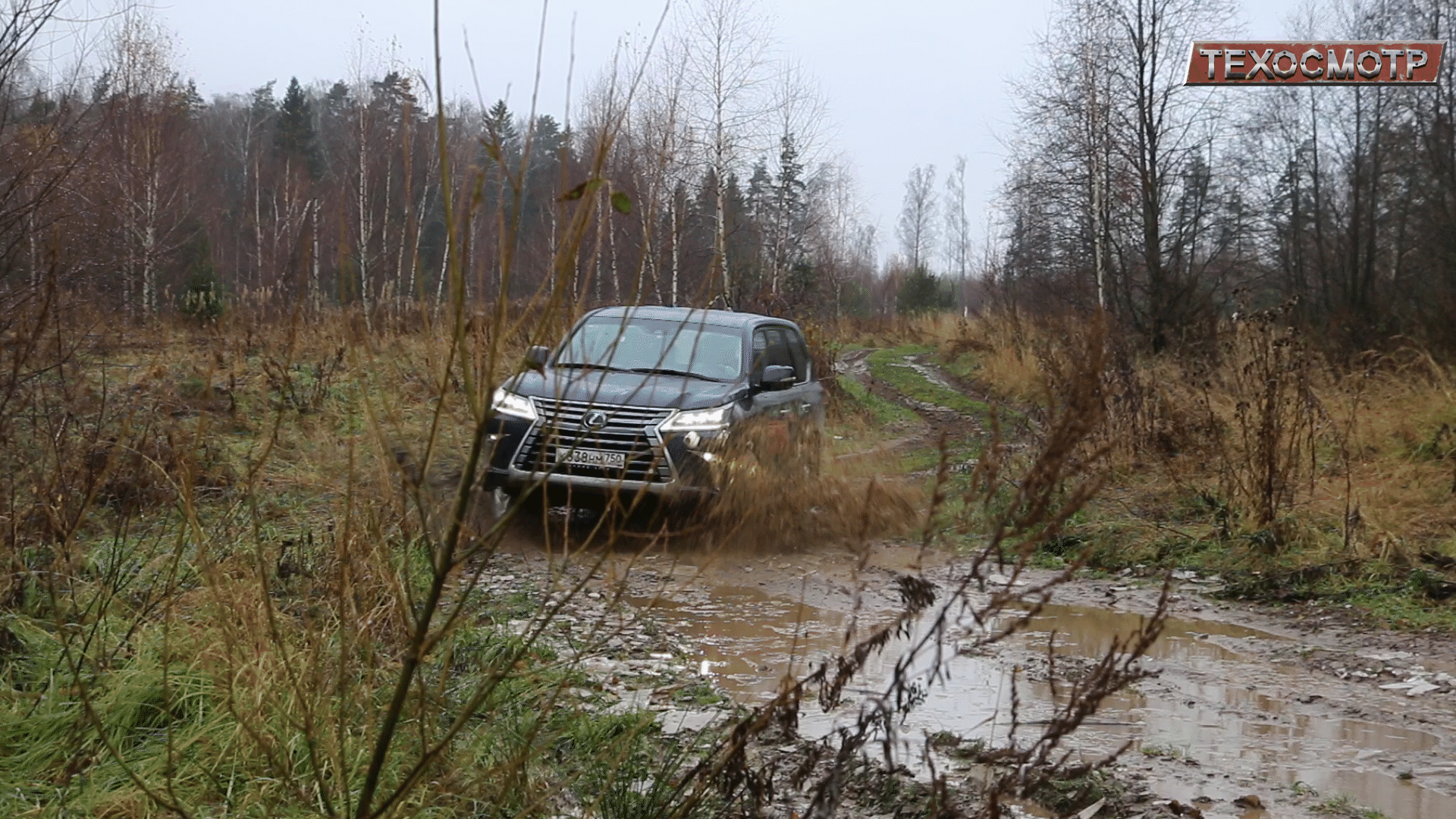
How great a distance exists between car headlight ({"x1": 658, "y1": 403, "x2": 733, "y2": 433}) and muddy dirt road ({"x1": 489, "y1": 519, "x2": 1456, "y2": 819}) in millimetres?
812

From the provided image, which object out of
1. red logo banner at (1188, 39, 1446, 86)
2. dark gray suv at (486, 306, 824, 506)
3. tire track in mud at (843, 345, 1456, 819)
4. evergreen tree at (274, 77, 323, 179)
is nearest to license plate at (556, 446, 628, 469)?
dark gray suv at (486, 306, 824, 506)

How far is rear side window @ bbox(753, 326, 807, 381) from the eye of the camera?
9.37m

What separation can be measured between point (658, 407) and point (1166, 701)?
149 inches

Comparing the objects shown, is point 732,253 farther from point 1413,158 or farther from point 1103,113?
point 1413,158

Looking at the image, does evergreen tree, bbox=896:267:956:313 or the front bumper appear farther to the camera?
evergreen tree, bbox=896:267:956:313

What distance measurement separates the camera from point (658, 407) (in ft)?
25.9

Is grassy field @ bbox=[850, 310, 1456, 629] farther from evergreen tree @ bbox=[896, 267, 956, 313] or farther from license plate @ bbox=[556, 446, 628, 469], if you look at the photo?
evergreen tree @ bbox=[896, 267, 956, 313]

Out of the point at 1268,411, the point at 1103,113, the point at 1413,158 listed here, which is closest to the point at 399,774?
the point at 1268,411

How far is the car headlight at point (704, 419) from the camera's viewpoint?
790 centimetres

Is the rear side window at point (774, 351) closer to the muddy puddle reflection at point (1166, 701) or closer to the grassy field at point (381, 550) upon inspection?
the grassy field at point (381, 550)

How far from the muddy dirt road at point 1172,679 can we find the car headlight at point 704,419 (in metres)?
0.81

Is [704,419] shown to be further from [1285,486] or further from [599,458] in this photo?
[1285,486]

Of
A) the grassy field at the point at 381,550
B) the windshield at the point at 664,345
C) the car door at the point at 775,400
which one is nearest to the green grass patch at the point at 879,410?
the grassy field at the point at 381,550

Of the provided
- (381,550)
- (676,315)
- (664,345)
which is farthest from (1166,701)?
(676,315)
